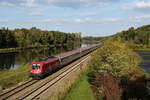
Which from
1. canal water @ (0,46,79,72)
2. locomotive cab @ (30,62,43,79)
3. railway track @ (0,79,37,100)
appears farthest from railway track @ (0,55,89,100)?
canal water @ (0,46,79,72)

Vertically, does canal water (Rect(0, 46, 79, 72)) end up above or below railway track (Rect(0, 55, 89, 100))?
below

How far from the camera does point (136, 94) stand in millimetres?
28141

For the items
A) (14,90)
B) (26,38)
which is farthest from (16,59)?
(26,38)

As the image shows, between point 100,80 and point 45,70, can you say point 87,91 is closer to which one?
point 100,80

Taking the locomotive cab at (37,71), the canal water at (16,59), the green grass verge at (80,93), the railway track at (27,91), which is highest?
the locomotive cab at (37,71)

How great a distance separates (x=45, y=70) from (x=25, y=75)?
4.28 metres

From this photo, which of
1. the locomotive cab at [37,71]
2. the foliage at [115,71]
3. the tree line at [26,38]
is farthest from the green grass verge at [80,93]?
the tree line at [26,38]

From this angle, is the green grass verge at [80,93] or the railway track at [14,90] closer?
the green grass verge at [80,93]

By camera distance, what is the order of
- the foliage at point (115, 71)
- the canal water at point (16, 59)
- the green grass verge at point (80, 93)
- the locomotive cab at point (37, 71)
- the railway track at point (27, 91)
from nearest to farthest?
the green grass verge at point (80, 93)
the railway track at point (27, 91)
the foliage at point (115, 71)
the locomotive cab at point (37, 71)
the canal water at point (16, 59)

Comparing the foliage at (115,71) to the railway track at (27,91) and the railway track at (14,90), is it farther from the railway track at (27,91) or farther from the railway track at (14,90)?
the railway track at (14,90)

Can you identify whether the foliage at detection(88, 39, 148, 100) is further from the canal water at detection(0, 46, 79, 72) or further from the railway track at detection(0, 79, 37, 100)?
the canal water at detection(0, 46, 79, 72)

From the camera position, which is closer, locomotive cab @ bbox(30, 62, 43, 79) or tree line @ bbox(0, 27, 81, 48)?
locomotive cab @ bbox(30, 62, 43, 79)

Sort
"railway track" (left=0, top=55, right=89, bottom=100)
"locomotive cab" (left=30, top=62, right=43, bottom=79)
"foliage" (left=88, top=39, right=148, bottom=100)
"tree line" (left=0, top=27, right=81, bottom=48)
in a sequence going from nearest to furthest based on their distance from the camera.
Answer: "railway track" (left=0, top=55, right=89, bottom=100) → "foliage" (left=88, top=39, right=148, bottom=100) → "locomotive cab" (left=30, top=62, right=43, bottom=79) → "tree line" (left=0, top=27, right=81, bottom=48)

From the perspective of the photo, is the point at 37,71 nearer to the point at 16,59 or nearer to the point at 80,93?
the point at 80,93
